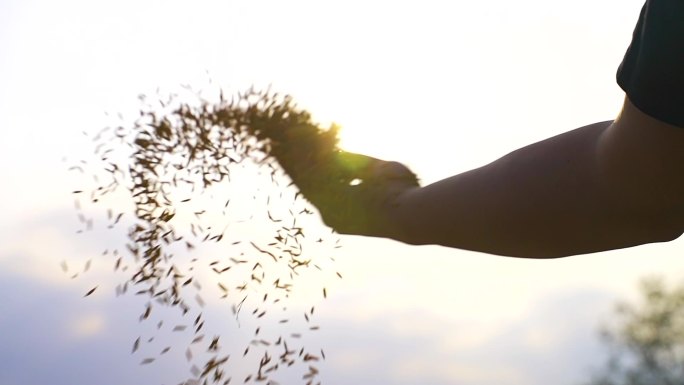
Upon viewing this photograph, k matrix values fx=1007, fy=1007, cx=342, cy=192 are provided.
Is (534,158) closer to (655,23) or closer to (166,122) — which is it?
(655,23)

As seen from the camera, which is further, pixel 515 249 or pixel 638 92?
pixel 515 249

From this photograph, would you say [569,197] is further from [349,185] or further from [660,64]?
[349,185]

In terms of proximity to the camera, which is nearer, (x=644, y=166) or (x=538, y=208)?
(x=644, y=166)

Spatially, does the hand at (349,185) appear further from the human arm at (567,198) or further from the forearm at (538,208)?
the forearm at (538,208)

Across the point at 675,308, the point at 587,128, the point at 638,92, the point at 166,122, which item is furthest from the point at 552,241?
the point at 675,308

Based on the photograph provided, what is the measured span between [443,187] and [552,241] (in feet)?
1.21

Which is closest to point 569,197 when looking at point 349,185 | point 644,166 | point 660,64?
point 644,166

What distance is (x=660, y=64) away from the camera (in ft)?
7.63

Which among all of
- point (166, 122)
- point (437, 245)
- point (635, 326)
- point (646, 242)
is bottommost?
point (635, 326)

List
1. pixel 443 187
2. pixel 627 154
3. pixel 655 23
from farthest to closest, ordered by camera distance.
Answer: pixel 443 187, pixel 627 154, pixel 655 23

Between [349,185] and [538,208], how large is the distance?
2.52 ft

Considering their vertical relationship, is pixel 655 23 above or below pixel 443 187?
above

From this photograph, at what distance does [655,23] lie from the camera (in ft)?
7.70

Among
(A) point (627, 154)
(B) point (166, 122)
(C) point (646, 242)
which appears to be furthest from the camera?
(B) point (166, 122)
